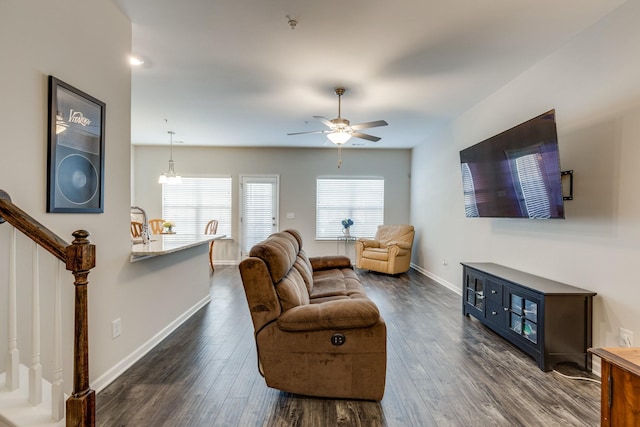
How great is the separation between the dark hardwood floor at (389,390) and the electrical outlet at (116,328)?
0.31m

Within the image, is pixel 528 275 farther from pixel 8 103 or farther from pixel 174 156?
pixel 174 156

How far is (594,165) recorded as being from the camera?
242 centimetres

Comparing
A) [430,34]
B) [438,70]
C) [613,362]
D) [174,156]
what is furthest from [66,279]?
[174,156]

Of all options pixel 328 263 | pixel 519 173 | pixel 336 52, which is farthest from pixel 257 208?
pixel 519 173

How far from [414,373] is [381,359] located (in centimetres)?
62

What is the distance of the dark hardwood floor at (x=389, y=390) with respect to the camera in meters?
1.82

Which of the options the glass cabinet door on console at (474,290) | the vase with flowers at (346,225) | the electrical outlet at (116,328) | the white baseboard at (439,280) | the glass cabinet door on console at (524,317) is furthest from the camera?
the vase with flowers at (346,225)

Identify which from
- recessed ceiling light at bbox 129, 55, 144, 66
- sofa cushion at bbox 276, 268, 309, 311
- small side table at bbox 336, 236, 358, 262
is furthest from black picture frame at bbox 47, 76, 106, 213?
small side table at bbox 336, 236, 358, 262

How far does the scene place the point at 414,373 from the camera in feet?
7.67

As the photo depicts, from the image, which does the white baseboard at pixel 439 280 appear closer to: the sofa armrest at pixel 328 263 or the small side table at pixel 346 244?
the small side table at pixel 346 244

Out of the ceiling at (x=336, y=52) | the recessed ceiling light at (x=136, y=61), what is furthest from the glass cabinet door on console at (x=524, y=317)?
the recessed ceiling light at (x=136, y=61)

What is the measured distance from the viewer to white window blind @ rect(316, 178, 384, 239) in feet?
23.2

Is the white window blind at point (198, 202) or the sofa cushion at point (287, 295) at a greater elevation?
the white window blind at point (198, 202)

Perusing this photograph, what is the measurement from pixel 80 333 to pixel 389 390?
1.83 m
